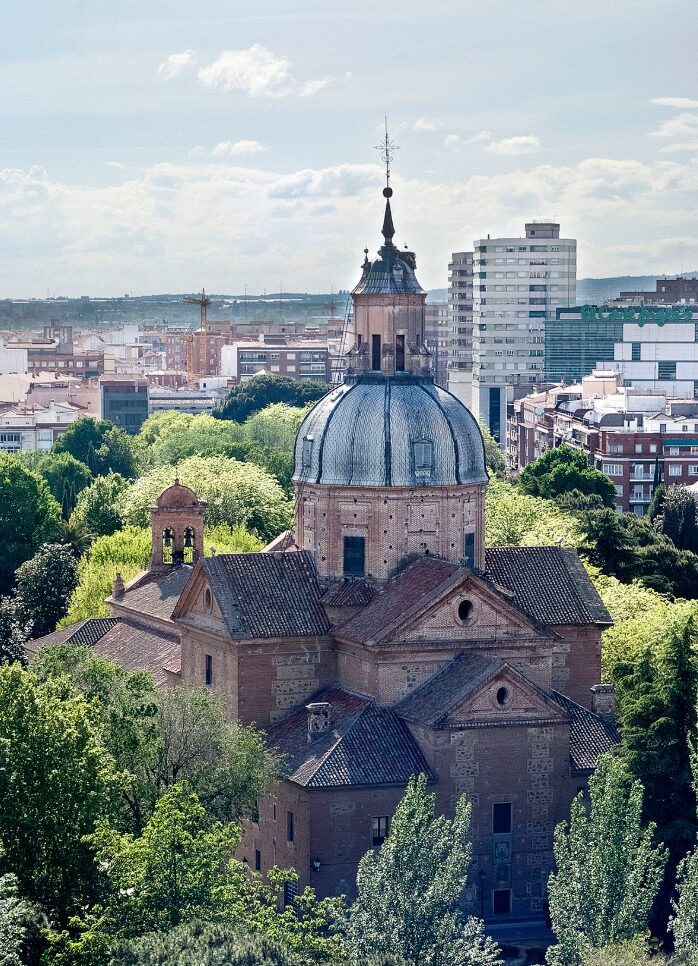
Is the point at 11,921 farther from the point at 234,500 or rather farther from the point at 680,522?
the point at 680,522

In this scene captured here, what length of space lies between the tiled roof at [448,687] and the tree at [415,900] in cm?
1125

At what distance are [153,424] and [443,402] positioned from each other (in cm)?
10153

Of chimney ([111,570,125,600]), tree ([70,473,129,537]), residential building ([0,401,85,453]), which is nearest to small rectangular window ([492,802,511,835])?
chimney ([111,570,125,600])

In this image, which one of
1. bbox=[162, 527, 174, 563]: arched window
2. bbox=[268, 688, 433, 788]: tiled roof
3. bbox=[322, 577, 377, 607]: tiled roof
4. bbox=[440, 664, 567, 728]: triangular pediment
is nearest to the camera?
bbox=[268, 688, 433, 788]: tiled roof

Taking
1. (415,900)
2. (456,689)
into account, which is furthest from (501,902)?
(415,900)

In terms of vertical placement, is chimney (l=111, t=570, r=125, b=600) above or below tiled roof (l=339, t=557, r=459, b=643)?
below

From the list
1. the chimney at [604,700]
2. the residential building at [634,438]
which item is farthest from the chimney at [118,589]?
the residential building at [634,438]

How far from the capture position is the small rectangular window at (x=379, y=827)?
61.9 m

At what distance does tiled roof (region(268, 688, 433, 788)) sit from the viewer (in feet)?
204

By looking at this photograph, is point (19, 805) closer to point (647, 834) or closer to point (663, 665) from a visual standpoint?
point (647, 834)

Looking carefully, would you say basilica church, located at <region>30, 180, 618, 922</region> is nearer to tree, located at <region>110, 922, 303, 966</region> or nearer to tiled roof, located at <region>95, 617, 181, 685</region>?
tiled roof, located at <region>95, 617, 181, 685</region>

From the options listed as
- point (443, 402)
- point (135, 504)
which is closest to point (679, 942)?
point (443, 402)

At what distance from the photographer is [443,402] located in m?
69.2

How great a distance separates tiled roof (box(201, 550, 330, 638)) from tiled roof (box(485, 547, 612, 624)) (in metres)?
5.54
